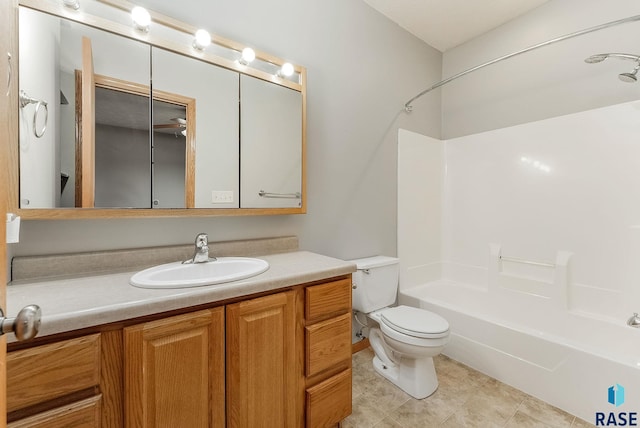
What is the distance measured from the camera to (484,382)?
71.4 inches

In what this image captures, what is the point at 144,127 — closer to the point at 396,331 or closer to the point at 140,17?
the point at 140,17

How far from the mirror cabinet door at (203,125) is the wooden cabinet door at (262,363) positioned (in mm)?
659

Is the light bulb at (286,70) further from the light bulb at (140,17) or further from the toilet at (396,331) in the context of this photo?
the toilet at (396,331)

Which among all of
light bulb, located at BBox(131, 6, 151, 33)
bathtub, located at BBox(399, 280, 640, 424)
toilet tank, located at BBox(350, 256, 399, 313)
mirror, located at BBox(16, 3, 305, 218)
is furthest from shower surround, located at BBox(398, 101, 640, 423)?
light bulb, located at BBox(131, 6, 151, 33)

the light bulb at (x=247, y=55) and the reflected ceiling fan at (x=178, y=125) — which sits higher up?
the light bulb at (x=247, y=55)

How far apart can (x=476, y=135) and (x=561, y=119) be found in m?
0.63

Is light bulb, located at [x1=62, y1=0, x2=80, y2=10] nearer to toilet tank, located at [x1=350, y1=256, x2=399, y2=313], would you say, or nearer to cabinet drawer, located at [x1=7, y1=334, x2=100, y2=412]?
cabinet drawer, located at [x1=7, y1=334, x2=100, y2=412]

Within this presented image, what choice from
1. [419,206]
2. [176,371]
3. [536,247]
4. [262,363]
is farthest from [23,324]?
[536,247]

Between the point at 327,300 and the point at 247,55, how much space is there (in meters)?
1.38

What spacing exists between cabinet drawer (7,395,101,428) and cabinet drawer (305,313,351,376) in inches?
29.2

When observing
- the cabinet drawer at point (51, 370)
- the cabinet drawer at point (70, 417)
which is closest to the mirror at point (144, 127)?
the cabinet drawer at point (51, 370)

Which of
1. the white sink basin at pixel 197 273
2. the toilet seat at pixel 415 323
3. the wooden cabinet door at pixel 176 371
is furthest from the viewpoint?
the toilet seat at pixel 415 323

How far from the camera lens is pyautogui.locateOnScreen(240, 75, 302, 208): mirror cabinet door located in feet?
5.23

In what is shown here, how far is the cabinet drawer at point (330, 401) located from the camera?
4.12 ft
